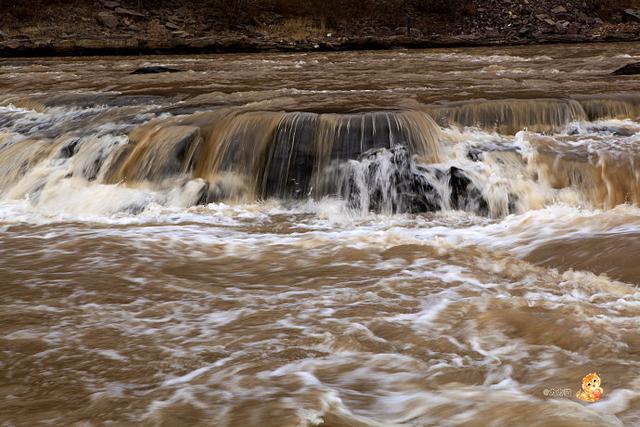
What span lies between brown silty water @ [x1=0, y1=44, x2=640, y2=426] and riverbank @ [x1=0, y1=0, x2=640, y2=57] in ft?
51.5

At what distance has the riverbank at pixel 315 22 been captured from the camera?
26625mm

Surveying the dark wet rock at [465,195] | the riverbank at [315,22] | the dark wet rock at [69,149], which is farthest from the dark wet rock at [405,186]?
the riverbank at [315,22]

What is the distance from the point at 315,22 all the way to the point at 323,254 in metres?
24.8

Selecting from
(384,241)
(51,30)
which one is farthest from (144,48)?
(384,241)

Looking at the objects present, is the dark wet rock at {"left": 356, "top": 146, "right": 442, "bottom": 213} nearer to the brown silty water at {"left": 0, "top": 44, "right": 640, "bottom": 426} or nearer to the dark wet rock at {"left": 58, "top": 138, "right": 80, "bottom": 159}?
the brown silty water at {"left": 0, "top": 44, "right": 640, "bottom": 426}

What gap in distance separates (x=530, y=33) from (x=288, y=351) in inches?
963

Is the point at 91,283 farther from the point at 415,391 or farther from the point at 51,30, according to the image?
the point at 51,30

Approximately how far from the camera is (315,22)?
96.6 ft

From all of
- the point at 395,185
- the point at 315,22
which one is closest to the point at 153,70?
the point at 395,185

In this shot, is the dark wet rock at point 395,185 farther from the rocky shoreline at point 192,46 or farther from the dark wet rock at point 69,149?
the rocky shoreline at point 192,46

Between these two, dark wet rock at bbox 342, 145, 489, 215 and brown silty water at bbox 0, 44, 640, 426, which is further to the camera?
dark wet rock at bbox 342, 145, 489, 215

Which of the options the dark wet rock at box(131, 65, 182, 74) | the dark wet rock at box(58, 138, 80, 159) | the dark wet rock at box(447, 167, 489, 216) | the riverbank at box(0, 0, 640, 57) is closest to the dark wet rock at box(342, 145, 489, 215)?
the dark wet rock at box(447, 167, 489, 216)

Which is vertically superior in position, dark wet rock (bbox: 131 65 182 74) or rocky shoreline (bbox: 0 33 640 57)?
rocky shoreline (bbox: 0 33 640 57)

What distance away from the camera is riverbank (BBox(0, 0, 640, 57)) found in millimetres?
26625
